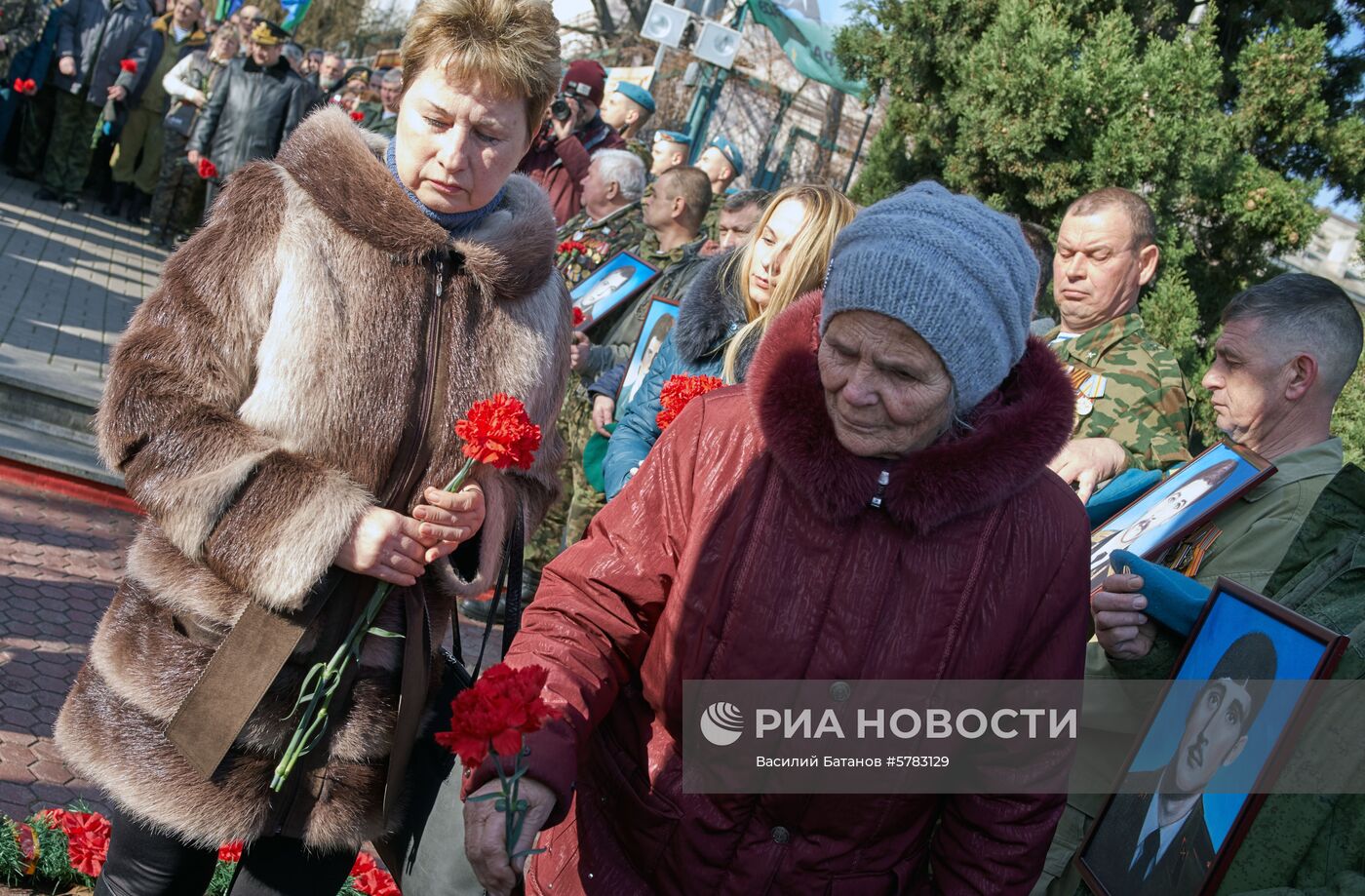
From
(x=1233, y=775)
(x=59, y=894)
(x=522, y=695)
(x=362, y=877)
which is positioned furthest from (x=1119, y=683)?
(x=59, y=894)

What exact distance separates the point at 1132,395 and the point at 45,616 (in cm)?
413

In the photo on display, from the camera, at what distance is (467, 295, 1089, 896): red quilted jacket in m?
2.19

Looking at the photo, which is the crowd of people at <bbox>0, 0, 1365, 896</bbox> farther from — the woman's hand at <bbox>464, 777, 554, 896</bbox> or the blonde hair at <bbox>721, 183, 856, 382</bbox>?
the blonde hair at <bbox>721, 183, 856, 382</bbox>

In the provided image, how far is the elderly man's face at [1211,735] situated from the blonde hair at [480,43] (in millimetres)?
1833

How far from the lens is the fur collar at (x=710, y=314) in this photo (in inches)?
159

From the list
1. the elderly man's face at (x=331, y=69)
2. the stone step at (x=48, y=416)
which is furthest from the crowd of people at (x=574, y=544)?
the elderly man's face at (x=331, y=69)

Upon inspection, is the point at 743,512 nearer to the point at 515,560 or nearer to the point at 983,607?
the point at 983,607

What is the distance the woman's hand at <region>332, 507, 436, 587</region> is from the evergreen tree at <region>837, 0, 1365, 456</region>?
5519 millimetres

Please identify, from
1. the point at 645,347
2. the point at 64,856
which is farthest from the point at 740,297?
the point at 64,856

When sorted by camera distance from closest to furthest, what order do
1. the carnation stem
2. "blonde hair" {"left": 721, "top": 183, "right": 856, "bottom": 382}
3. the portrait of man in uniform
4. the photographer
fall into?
the portrait of man in uniform, the carnation stem, "blonde hair" {"left": 721, "top": 183, "right": 856, "bottom": 382}, the photographer

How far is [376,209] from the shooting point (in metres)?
2.52

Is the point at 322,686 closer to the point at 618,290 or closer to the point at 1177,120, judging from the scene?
the point at 618,290

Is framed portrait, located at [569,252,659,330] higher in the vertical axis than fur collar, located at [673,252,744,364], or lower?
lower

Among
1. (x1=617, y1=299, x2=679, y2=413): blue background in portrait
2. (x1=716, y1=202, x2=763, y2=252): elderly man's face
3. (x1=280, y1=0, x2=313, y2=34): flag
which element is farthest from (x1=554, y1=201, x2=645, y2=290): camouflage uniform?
(x1=280, y1=0, x2=313, y2=34): flag
